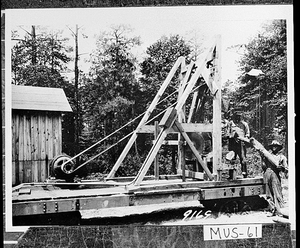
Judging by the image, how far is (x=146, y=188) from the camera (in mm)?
2760

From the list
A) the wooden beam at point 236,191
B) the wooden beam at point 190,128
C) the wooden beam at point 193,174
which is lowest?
the wooden beam at point 236,191

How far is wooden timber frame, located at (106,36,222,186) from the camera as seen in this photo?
2.81 m

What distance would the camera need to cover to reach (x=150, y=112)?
286 centimetres

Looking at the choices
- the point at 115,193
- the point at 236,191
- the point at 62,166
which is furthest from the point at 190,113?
the point at 62,166

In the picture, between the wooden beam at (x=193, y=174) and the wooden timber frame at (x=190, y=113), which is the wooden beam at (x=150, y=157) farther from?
the wooden beam at (x=193, y=174)

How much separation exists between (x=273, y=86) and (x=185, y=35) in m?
0.70

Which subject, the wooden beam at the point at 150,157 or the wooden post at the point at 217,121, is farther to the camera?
the wooden post at the point at 217,121

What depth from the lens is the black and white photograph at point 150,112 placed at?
2791 millimetres

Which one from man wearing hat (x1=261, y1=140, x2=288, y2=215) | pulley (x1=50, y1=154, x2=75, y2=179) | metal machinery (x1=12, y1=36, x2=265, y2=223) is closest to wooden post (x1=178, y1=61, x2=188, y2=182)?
metal machinery (x1=12, y1=36, x2=265, y2=223)

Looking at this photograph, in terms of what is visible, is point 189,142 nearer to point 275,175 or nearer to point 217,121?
point 217,121

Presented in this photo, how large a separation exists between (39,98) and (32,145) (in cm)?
32

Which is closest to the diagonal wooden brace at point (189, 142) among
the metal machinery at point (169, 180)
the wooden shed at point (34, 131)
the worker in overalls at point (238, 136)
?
the metal machinery at point (169, 180)
